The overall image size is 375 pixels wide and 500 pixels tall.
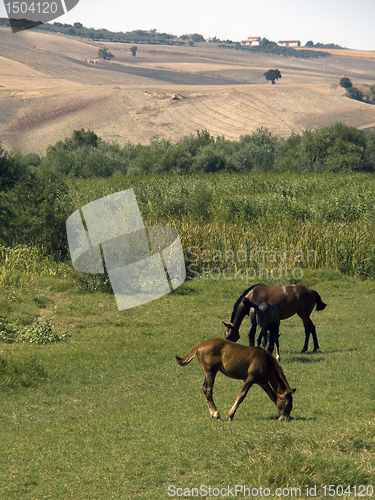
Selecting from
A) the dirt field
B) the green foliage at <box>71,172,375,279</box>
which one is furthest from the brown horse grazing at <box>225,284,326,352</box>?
the dirt field

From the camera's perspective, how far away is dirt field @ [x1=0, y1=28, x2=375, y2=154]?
94.9 meters

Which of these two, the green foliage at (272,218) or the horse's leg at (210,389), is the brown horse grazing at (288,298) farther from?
the green foliage at (272,218)

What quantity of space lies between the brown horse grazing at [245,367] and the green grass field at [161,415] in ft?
1.13

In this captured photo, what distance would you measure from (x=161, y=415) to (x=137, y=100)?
359 feet

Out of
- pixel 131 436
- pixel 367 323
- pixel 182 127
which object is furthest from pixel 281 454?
pixel 182 127

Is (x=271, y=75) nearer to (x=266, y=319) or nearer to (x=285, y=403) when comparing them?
(x=266, y=319)

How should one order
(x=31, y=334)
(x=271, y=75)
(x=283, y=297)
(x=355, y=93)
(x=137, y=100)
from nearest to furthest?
(x=283, y=297), (x=31, y=334), (x=137, y=100), (x=355, y=93), (x=271, y=75)

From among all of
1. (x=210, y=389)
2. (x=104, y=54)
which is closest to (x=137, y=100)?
(x=104, y=54)

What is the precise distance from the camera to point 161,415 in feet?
23.4

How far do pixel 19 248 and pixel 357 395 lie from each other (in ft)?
47.5

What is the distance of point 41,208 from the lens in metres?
20.3

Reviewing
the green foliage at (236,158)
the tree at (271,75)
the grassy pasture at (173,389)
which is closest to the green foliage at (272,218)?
the grassy pasture at (173,389)

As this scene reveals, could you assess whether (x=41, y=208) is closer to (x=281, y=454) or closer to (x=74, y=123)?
(x=281, y=454)

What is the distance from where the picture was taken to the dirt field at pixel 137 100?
311 ft
